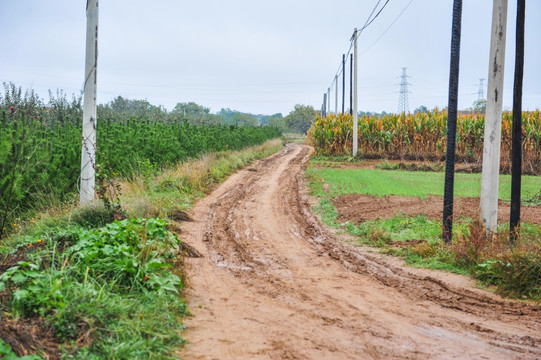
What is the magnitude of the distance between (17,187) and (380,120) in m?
24.1

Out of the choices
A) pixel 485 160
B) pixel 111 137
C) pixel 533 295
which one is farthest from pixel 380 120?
pixel 533 295

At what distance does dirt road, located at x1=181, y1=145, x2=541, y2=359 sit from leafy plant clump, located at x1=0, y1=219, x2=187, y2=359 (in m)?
0.38

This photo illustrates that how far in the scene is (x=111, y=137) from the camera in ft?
45.9

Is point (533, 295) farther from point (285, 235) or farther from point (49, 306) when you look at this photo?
point (49, 306)

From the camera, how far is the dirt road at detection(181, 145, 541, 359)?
482 cm

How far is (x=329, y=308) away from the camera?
5.95 metres

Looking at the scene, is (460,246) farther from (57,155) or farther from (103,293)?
(57,155)

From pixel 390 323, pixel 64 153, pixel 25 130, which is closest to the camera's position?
pixel 390 323

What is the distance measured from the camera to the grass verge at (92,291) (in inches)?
169

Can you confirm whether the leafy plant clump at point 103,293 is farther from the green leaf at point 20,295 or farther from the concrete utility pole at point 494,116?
the concrete utility pole at point 494,116

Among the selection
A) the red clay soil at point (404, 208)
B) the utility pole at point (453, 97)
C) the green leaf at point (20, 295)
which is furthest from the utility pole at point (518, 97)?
the green leaf at point (20, 295)

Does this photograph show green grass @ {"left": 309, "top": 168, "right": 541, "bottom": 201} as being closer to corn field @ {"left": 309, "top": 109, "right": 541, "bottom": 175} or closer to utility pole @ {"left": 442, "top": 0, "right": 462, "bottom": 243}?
corn field @ {"left": 309, "top": 109, "right": 541, "bottom": 175}

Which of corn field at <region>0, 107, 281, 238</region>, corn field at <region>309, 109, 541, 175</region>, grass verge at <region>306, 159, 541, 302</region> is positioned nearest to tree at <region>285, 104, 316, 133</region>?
corn field at <region>309, 109, 541, 175</region>

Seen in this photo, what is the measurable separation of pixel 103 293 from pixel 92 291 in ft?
0.66
